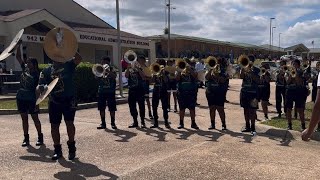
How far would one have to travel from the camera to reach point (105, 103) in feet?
32.4

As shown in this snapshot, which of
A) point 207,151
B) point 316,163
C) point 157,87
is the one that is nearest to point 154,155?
point 207,151

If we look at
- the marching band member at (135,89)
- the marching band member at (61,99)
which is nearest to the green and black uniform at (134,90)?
the marching band member at (135,89)

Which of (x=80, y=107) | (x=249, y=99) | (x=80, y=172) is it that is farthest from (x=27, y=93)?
(x=80, y=107)

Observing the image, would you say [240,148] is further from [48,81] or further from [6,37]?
[6,37]

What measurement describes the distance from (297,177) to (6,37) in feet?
70.9

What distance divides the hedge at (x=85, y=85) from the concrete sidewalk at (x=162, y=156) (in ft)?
16.9

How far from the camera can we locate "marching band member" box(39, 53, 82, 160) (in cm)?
670

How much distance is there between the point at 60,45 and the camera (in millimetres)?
6648

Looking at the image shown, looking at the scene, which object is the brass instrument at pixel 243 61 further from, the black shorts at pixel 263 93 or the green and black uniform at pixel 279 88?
the green and black uniform at pixel 279 88

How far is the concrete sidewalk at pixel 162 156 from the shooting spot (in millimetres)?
5965

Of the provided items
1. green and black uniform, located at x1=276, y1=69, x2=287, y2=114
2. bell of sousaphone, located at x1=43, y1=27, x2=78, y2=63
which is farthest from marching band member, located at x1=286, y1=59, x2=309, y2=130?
bell of sousaphone, located at x1=43, y1=27, x2=78, y2=63

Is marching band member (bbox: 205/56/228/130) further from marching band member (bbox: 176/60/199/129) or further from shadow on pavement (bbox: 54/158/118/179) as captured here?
shadow on pavement (bbox: 54/158/118/179)

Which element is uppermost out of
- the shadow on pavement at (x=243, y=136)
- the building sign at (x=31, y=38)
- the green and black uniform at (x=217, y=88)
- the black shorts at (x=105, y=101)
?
the building sign at (x=31, y=38)

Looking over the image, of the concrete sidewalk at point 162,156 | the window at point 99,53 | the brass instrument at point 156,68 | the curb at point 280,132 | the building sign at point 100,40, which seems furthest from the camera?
the window at point 99,53
